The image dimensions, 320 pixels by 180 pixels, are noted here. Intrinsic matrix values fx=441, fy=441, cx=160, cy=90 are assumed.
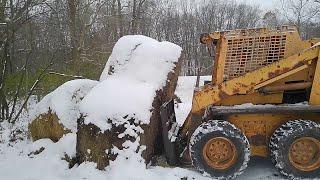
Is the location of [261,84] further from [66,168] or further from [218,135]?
[66,168]

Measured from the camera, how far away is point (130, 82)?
674 centimetres

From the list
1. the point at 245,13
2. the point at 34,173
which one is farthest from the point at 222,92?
the point at 245,13

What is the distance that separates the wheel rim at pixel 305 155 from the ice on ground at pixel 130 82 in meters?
1.99

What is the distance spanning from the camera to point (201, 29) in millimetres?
57719

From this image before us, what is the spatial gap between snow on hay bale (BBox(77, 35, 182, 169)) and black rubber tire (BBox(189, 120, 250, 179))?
2.33ft

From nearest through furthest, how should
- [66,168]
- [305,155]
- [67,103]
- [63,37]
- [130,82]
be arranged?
[305,155] → [66,168] → [130,82] → [67,103] → [63,37]

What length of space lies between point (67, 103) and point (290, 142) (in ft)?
13.5

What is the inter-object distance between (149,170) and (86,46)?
55.8ft

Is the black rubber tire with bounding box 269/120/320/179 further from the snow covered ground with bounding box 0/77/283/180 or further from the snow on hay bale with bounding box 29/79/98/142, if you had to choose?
the snow on hay bale with bounding box 29/79/98/142

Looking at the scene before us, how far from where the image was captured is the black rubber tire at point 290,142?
5.60 metres

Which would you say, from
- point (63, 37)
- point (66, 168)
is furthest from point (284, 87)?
point (63, 37)

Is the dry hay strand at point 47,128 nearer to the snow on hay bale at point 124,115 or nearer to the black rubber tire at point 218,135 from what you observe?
the snow on hay bale at point 124,115

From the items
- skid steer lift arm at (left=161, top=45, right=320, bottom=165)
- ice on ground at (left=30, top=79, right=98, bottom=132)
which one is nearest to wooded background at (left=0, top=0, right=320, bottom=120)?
ice on ground at (left=30, top=79, right=98, bottom=132)

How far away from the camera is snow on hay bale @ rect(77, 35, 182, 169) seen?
5934 mm
